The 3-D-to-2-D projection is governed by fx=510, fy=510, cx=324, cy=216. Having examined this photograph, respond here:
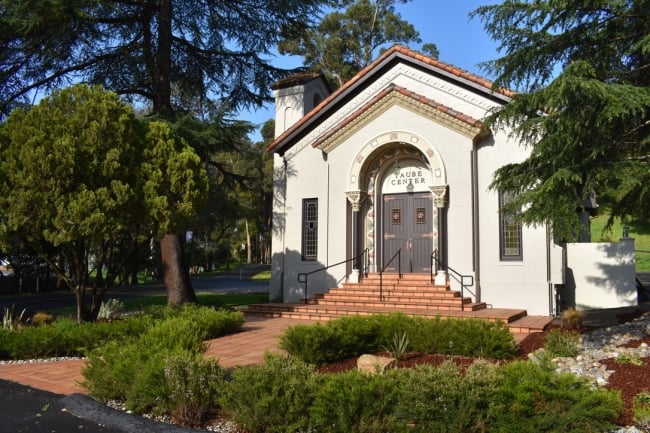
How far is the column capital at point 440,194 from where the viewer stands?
14539mm

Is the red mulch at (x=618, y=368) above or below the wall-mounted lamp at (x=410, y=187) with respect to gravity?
below

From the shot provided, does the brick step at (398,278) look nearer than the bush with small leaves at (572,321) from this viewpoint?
No

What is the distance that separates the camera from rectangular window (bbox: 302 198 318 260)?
16891 millimetres

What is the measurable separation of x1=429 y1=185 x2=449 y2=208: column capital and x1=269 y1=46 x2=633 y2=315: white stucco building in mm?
29

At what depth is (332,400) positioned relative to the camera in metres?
4.79

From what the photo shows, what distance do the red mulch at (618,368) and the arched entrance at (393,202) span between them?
6.35m

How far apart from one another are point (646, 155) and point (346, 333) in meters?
5.25

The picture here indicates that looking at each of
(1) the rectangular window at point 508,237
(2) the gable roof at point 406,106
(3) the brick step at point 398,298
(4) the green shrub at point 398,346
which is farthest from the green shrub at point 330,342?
(2) the gable roof at point 406,106

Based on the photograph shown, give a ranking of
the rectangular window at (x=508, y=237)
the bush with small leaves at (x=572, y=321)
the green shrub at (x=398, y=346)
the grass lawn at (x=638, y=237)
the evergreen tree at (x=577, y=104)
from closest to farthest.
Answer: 1. the evergreen tree at (x=577, y=104)
2. the green shrub at (x=398, y=346)
3. the bush with small leaves at (x=572, y=321)
4. the rectangular window at (x=508, y=237)
5. the grass lawn at (x=638, y=237)

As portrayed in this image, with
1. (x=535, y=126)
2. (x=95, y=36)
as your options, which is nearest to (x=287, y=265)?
(x=95, y=36)

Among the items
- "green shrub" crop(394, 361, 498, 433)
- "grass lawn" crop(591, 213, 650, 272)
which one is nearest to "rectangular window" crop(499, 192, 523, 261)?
"green shrub" crop(394, 361, 498, 433)

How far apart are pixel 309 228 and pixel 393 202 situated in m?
2.93

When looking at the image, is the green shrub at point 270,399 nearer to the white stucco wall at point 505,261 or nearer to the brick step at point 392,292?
the brick step at point 392,292

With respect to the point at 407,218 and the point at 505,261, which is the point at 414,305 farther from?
the point at 407,218
